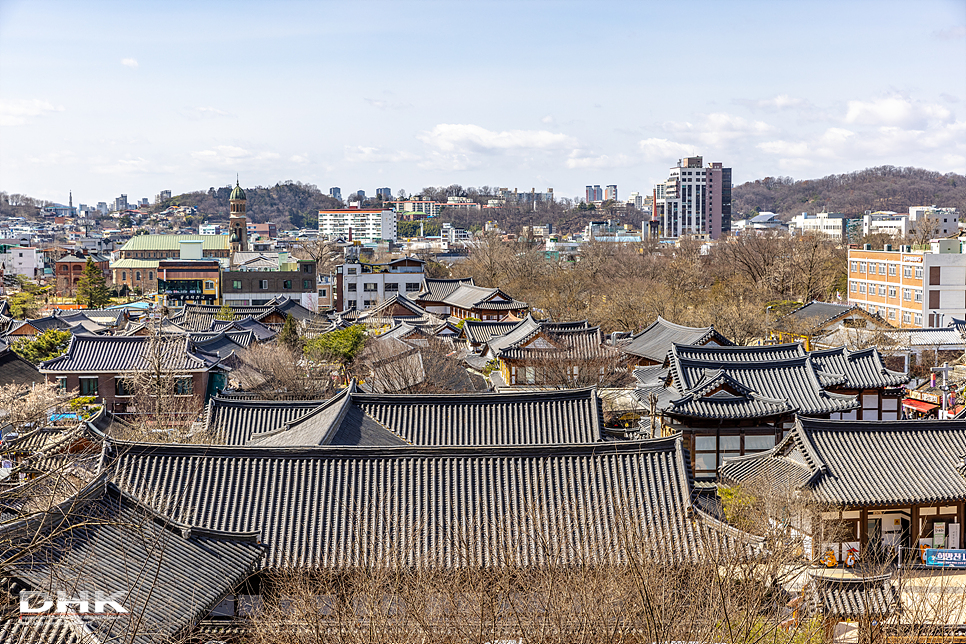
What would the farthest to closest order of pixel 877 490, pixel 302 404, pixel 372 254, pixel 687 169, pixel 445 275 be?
pixel 687 169, pixel 372 254, pixel 445 275, pixel 302 404, pixel 877 490

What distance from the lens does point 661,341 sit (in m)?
37.7

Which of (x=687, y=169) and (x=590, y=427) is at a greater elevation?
(x=687, y=169)

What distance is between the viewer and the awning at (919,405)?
1209 inches

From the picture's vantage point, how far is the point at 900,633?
9594mm

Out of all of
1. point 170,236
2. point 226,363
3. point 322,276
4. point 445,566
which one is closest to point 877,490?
point 445,566

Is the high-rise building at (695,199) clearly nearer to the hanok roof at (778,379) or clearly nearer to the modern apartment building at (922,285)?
the modern apartment building at (922,285)

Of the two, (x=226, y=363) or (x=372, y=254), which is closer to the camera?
(x=226, y=363)

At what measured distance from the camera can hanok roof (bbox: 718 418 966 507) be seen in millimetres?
17672

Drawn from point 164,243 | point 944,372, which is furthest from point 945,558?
point 164,243

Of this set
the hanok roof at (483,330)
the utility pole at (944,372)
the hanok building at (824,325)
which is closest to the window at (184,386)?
the hanok roof at (483,330)

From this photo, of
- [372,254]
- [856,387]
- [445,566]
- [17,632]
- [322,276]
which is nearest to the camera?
[17,632]

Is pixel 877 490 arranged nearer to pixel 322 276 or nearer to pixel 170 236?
pixel 322 276

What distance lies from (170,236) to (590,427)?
88469 millimetres

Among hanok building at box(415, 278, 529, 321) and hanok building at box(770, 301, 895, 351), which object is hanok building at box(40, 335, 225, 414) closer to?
hanok building at box(415, 278, 529, 321)
